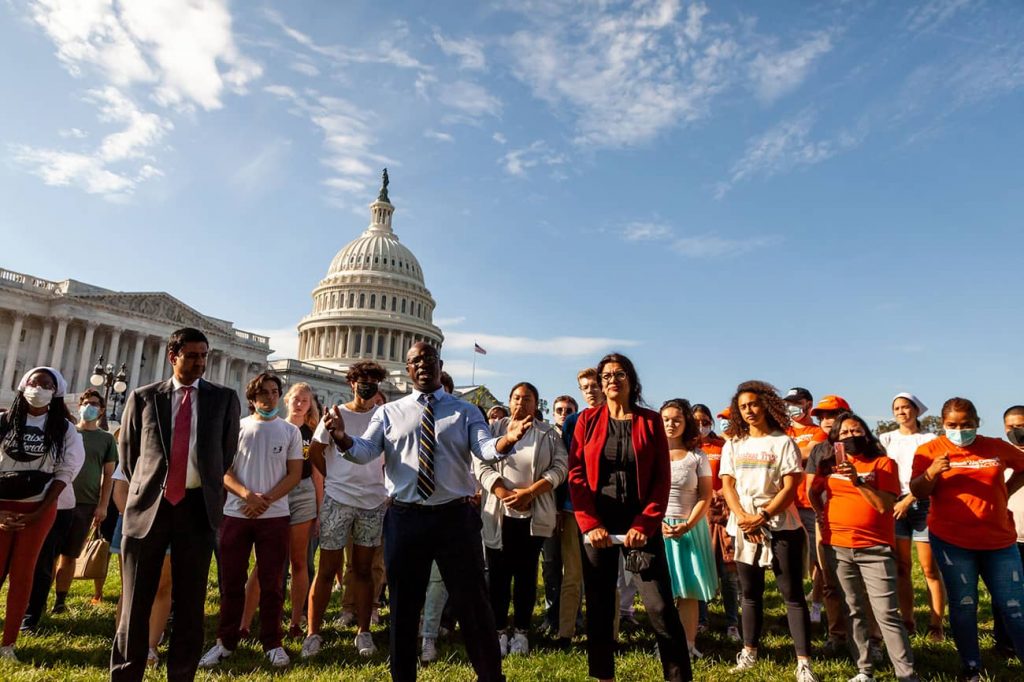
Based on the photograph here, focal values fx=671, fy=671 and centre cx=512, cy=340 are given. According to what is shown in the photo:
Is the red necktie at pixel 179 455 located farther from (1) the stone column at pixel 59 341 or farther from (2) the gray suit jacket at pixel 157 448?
(1) the stone column at pixel 59 341

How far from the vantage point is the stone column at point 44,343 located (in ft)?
165

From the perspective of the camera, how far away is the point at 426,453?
4555 mm

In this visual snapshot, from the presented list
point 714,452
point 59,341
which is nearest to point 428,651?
point 714,452

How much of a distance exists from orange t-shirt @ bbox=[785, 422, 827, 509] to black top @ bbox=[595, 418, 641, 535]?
8.27ft

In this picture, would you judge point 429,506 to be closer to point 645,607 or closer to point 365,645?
point 645,607

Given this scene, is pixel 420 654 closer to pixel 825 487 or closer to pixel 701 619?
pixel 701 619

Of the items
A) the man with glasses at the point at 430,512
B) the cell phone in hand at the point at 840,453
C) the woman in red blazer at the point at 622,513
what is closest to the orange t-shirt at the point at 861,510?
the cell phone in hand at the point at 840,453

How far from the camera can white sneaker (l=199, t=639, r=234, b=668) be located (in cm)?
543

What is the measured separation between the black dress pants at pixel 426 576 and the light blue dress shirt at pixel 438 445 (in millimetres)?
135

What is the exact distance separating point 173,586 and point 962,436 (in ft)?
19.9

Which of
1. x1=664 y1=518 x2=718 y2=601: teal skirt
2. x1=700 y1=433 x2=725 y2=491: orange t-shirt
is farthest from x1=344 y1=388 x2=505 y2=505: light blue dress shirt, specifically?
x1=700 y1=433 x2=725 y2=491: orange t-shirt

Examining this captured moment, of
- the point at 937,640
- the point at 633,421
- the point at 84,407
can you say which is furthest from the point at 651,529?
the point at 84,407

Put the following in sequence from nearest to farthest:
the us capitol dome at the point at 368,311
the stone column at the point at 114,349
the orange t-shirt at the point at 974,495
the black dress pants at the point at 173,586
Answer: the black dress pants at the point at 173,586, the orange t-shirt at the point at 974,495, the stone column at the point at 114,349, the us capitol dome at the point at 368,311

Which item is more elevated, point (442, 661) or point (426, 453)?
point (426, 453)
